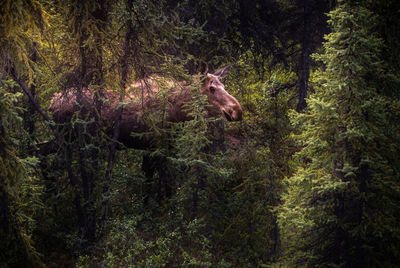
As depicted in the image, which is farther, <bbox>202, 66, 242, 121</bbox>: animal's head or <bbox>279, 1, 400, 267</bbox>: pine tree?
<bbox>202, 66, 242, 121</bbox>: animal's head

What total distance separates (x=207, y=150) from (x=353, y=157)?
433 cm

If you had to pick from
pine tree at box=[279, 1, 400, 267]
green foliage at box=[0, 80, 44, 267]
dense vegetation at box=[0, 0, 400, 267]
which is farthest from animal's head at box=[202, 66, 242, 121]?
green foliage at box=[0, 80, 44, 267]

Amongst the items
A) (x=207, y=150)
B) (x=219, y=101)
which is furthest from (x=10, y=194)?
(x=219, y=101)

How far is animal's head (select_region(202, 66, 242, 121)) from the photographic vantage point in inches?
318

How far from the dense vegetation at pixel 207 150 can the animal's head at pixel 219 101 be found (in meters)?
0.44

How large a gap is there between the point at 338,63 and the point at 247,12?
7.32 m

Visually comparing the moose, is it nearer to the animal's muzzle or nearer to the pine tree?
the animal's muzzle

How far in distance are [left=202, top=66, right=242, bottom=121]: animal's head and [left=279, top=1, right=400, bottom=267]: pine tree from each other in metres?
3.35

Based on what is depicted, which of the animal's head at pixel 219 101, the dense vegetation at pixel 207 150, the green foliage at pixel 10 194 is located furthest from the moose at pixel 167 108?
the green foliage at pixel 10 194

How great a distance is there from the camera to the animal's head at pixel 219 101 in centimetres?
808

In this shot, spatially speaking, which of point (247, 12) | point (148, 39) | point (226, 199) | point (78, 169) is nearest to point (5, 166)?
point (78, 169)

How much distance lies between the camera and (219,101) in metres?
8.25

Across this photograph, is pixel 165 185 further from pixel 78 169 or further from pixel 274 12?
pixel 274 12

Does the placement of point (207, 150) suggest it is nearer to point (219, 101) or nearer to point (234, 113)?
point (234, 113)
